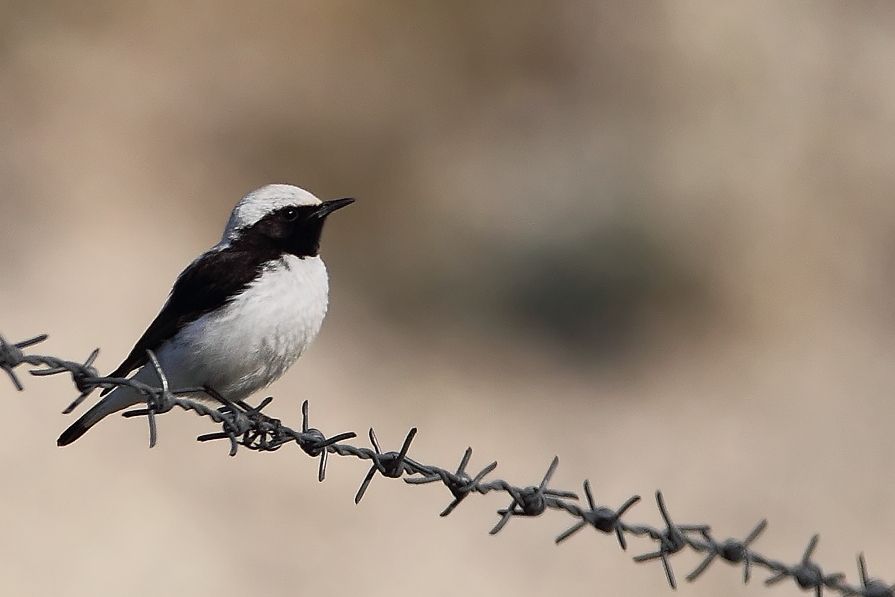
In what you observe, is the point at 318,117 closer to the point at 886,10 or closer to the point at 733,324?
the point at 733,324

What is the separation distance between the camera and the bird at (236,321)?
574 centimetres

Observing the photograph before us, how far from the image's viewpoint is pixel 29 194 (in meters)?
16.2

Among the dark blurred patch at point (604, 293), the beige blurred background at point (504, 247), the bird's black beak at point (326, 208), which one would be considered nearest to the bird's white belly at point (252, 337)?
the bird's black beak at point (326, 208)

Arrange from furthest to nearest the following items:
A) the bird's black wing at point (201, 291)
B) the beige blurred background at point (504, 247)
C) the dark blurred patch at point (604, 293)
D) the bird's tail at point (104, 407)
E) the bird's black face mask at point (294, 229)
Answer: the dark blurred patch at point (604, 293)
the beige blurred background at point (504, 247)
the bird's black face mask at point (294, 229)
the bird's tail at point (104, 407)
the bird's black wing at point (201, 291)

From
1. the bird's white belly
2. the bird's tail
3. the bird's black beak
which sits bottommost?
the bird's tail

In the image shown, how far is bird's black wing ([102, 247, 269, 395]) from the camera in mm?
5867

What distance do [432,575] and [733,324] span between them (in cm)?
638

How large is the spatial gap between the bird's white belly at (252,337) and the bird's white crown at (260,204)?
521 mm

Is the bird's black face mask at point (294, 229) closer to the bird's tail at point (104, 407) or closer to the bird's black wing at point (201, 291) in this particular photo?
the bird's black wing at point (201, 291)

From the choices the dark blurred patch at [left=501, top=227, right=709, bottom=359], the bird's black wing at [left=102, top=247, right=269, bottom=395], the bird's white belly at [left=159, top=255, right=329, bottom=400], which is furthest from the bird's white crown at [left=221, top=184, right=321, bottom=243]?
the dark blurred patch at [left=501, top=227, right=709, bottom=359]

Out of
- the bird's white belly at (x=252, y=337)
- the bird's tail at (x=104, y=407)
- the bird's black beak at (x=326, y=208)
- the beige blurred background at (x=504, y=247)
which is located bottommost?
the bird's tail at (x=104, y=407)

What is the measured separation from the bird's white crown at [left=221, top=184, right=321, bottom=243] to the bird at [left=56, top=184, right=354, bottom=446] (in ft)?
0.40

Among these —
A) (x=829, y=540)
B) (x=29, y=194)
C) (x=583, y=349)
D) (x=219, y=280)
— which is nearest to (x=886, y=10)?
(x=583, y=349)

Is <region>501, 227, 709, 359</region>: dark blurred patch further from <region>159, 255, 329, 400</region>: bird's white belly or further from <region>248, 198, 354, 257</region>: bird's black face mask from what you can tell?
<region>159, 255, 329, 400</region>: bird's white belly
